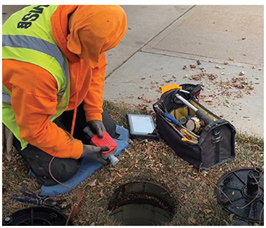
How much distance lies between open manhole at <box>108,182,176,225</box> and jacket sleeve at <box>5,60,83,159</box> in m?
0.56

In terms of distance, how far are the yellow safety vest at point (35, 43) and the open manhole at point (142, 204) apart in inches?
37.8

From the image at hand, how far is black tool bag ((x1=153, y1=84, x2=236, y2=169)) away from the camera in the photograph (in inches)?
106

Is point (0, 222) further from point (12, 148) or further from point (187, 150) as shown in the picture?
point (187, 150)

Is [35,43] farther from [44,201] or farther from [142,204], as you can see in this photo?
[142,204]

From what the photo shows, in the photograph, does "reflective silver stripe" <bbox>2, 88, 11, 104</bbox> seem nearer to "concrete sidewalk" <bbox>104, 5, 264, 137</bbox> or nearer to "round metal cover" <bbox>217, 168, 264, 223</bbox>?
"concrete sidewalk" <bbox>104, 5, 264, 137</bbox>

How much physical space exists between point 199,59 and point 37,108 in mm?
2812

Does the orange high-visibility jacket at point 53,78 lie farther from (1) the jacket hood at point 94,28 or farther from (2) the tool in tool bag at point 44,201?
(2) the tool in tool bag at point 44,201

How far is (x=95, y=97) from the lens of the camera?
292cm

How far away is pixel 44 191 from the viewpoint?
2.61 metres

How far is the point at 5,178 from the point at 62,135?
0.64 metres

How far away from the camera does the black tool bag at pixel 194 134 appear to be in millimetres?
2686

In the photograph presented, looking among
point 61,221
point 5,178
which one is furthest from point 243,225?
point 5,178

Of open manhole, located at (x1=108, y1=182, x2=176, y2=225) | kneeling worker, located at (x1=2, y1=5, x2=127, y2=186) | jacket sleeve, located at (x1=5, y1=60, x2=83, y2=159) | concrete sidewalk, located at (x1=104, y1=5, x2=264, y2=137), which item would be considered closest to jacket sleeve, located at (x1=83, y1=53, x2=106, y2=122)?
kneeling worker, located at (x1=2, y1=5, x2=127, y2=186)

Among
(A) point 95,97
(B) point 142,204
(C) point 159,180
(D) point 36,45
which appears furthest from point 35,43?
(B) point 142,204
